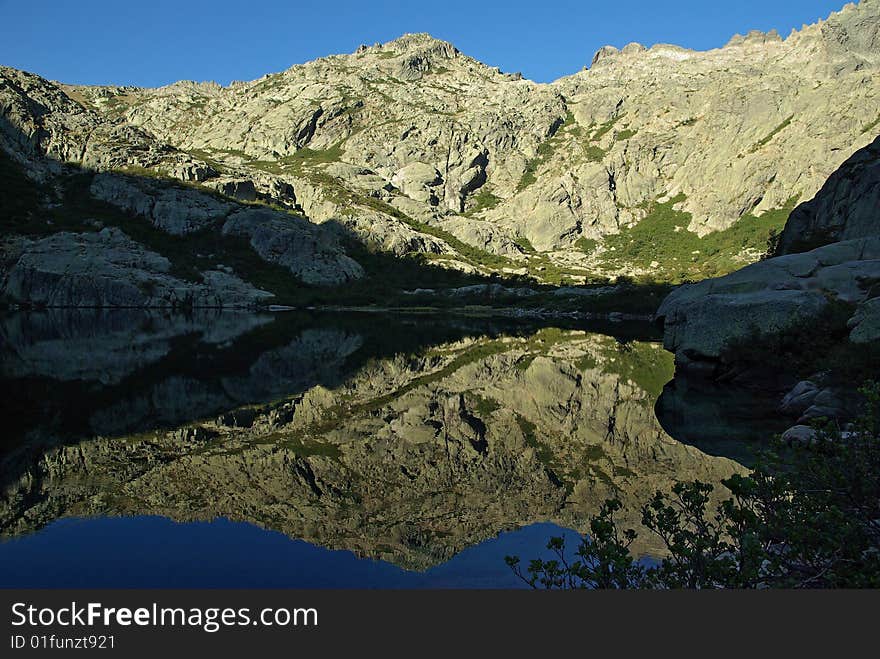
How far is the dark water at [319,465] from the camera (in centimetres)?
1408

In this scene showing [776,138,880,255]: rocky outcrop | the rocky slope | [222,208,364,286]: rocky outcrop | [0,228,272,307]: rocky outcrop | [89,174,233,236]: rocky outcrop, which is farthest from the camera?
[89,174,233,236]: rocky outcrop

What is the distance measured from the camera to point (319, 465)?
21.8m

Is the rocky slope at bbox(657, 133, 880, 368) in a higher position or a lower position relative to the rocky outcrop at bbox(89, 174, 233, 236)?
lower

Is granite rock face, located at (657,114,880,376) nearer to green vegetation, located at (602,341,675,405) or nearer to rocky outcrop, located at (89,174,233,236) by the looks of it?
green vegetation, located at (602,341,675,405)

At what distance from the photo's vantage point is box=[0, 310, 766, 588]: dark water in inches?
554

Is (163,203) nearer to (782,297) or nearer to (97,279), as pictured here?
(97,279)

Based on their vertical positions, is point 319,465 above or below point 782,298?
below

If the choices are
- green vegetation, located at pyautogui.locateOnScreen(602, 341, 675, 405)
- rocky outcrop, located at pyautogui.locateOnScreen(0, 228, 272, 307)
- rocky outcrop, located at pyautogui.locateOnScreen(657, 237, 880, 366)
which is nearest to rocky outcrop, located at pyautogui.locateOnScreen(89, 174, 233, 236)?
rocky outcrop, located at pyautogui.locateOnScreen(0, 228, 272, 307)

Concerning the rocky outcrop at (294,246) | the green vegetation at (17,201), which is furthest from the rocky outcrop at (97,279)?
the rocky outcrop at (294,246)

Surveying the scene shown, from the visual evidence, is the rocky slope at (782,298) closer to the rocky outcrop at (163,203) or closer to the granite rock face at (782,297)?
the granite rock face at (782,297)

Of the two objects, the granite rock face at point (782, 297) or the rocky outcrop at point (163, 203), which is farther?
the rocky outcrop at point (163, 203)

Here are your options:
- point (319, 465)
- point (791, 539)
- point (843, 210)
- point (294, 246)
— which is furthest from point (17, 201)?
point (791, 539)

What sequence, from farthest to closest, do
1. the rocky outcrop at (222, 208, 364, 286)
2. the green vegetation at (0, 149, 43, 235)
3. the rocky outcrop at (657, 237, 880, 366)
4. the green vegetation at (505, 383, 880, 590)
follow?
the rocky outcrop at (222, 208, 364, 286)
the green vegetation at (0, 149, 43, 235)
the rocky outcrop at (657, 237, 880, 366)
the green vegetation at (505, 383, 880, 590)

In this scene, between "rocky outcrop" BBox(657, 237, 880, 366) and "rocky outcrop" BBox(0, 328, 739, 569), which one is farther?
"rocky outcrop" BBox(657, 237, 880, 366)
